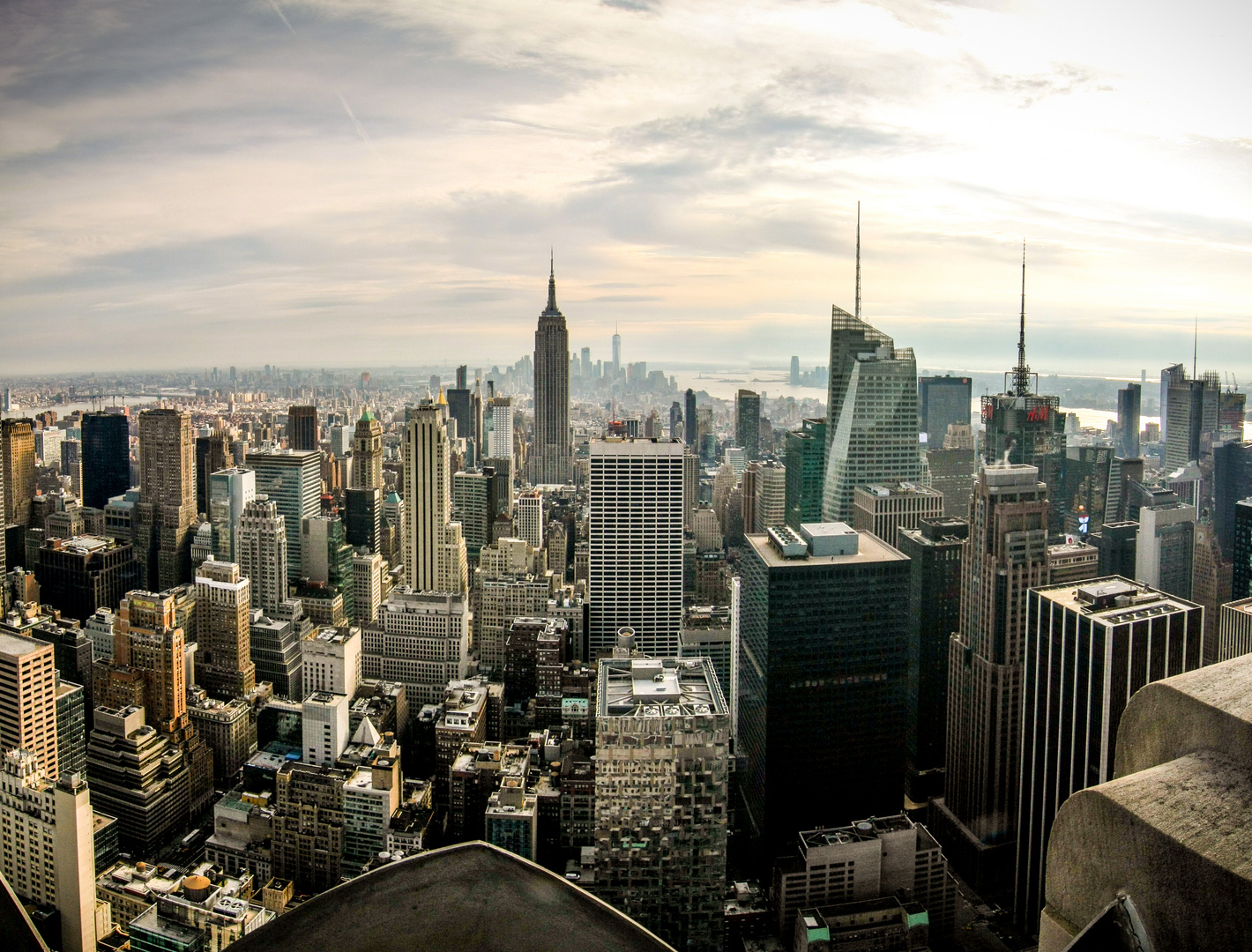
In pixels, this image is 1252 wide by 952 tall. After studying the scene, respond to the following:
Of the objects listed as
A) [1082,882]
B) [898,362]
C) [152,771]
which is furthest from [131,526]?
[1082,882]

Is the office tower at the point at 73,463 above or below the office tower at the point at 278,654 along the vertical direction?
above

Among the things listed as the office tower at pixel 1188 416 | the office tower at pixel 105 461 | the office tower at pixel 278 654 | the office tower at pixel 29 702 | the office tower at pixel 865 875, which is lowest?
the office tower at pixel 865 875

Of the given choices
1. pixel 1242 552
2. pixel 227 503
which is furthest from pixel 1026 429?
pixel 227 503

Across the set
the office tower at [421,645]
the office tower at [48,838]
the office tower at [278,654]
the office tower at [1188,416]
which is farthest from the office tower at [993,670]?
the office tower at [278,654]

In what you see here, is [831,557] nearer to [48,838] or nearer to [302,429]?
[48,838]

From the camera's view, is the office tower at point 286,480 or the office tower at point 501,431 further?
the office tower at point 501,431

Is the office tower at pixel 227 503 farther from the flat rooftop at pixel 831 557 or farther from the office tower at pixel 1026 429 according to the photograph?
the office tower at pixel 1026 429

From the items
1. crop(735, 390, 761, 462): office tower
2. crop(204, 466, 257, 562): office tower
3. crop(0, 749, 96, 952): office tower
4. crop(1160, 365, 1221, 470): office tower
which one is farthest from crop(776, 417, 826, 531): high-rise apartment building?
crop(0, 749, 96, 952): office tower
